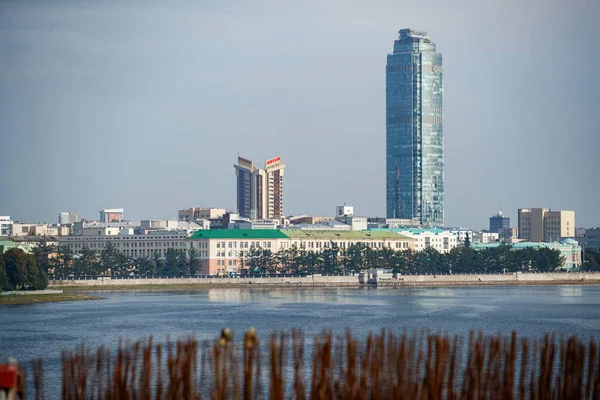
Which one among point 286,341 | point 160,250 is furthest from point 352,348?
point 160,250

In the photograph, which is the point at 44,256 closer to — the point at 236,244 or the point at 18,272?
the point at 236,244

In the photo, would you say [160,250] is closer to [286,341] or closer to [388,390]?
[286,341]

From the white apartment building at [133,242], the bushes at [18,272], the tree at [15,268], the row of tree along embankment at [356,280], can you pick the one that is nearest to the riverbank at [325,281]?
the row of tree along embankment at [356,280]

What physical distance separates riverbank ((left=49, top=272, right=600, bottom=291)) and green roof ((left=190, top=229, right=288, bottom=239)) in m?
23.5

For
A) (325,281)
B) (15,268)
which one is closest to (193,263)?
(325,281)

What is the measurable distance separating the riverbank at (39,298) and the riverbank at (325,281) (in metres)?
11.4

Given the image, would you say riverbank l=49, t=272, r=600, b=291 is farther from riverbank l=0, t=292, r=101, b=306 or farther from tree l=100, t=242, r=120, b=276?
riverbank l=0, t=292, r=101, b=306

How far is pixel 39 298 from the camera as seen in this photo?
117875mm

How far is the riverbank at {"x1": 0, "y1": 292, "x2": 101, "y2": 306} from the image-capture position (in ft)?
369

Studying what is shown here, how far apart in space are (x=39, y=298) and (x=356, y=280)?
59.0 meters

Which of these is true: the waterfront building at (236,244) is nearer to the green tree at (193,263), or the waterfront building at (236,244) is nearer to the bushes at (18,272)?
the green tree at (193,263)

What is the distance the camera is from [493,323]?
86000 millimetres

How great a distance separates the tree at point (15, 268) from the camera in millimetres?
118938

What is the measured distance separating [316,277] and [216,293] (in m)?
27.9
